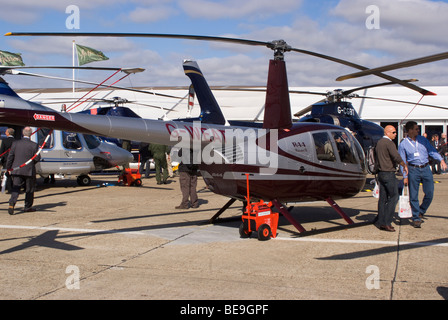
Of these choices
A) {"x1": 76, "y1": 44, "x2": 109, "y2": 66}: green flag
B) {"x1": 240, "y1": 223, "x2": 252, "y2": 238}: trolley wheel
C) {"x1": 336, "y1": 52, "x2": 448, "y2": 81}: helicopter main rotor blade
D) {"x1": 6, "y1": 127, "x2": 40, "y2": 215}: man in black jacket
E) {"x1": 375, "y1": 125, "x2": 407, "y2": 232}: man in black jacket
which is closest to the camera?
{"x1": 336, "y1": 52, "x2": 448, "y2": 81}: helicopter main rotor blade

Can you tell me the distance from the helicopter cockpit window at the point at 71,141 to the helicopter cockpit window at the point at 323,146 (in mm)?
10455

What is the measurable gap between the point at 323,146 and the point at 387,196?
144cm

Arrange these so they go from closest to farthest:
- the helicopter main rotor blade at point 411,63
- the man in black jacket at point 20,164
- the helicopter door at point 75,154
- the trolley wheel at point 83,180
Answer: the helicopter main rotor blade at point 411,63 → the man in black jacket at point 20,164 → the helicopter door at point 75,154 → the trolley wheel at point 83,180

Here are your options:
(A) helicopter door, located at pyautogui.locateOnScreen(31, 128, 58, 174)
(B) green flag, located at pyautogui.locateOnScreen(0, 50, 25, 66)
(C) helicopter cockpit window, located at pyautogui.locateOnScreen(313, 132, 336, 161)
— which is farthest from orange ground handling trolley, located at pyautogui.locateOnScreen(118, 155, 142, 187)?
(C) helicopter cockpit window, located at pyautogui.locateOnScreen(313, 132, 336, 161)

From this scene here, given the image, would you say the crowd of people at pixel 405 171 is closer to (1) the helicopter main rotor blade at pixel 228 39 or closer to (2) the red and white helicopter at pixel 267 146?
(2) the red and white helicopter at pixel 267 146

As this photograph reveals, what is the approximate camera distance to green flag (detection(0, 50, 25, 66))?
53.2 ft

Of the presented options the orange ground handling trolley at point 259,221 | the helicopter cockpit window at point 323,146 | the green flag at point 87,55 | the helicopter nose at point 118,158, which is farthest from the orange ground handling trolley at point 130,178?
the orange ground handling trolley at point 259,221

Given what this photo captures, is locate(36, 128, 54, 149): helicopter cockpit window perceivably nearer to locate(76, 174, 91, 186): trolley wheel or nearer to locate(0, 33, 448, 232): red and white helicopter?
locate(76, 174, 91, 186): trolley wheel

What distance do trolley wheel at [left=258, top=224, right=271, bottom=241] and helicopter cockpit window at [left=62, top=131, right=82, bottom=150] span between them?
1072 cm

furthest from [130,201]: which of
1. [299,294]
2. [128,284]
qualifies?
[299,294]

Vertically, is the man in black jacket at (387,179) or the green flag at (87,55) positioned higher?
the green flag at (87,55)

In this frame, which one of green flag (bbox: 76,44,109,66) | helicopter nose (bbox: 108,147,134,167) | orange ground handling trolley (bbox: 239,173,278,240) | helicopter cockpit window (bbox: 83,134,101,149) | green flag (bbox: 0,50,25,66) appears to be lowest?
orange ground handling trolley (bbox: 239,173,278,240)

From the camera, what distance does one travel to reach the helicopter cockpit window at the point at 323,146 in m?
8.47
